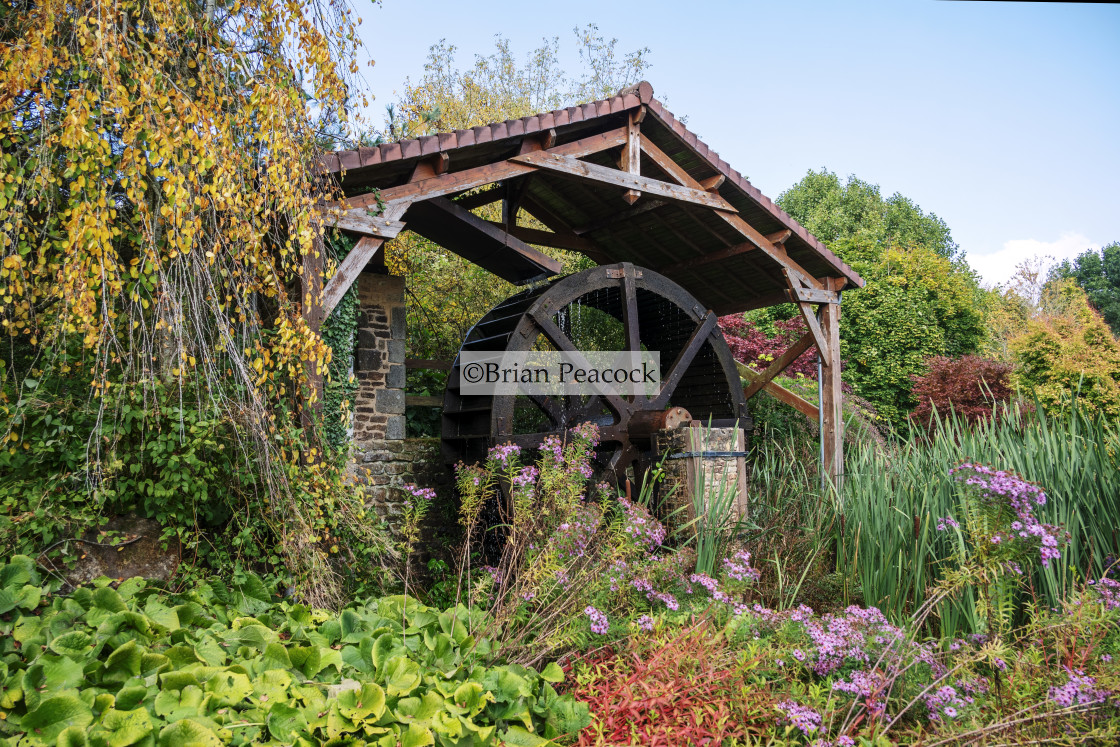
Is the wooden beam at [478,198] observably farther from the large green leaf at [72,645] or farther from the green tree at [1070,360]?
the green tree at [1070,360]

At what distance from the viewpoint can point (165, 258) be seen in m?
2.91

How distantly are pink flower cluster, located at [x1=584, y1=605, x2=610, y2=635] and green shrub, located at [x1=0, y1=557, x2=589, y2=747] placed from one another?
0.27 metres

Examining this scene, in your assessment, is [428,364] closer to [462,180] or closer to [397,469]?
[397,469]

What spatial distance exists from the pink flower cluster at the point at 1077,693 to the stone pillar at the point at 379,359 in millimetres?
4944

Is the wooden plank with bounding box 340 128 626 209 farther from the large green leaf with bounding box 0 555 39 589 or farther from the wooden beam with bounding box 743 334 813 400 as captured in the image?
the wooden beam with bounding box 743 334 813 400

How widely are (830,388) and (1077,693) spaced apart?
4.55m

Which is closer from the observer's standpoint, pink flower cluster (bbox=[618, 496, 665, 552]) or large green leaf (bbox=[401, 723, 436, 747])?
large green leaf (bbox=[401, 723, 436, 747])

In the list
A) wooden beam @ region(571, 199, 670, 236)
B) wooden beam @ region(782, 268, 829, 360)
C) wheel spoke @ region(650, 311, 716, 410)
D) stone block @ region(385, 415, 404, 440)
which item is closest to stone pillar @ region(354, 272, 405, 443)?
stone block @ region(385, 415, 404, 440)

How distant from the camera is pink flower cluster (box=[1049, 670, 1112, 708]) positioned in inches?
86.2

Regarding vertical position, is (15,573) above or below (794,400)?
below

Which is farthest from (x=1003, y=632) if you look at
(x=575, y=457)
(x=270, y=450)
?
(x=270, y=450)

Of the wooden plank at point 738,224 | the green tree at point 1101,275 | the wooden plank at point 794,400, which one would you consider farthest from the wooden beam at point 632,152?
the green tree at point 1101,275

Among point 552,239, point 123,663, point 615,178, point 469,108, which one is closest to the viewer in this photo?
point 123,663

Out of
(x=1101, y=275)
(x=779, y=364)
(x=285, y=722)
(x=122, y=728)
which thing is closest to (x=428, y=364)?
(x=779, y=364)
